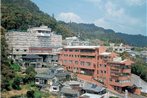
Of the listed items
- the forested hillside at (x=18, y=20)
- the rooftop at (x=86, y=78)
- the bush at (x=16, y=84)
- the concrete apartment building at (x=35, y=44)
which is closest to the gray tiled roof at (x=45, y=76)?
the bush at (x=16, y=84)

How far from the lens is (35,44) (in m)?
31.8

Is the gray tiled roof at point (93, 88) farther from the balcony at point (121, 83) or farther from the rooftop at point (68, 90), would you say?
the balcony at point (121, 83)

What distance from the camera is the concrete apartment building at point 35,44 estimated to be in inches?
1171

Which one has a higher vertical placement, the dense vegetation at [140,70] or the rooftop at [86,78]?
the dense vegetation at [140,70]

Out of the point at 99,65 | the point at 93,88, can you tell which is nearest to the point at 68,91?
the point at 93,88

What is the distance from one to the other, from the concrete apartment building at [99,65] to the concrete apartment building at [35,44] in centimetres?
208

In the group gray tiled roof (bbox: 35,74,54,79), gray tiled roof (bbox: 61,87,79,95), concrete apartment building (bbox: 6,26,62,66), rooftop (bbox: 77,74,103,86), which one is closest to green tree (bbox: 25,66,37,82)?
gray tiled roof (bbox: 35,74,54,79)

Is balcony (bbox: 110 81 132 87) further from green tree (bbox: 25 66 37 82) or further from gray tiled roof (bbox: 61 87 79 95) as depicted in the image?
green tree (bbox: 25 66 37 82)

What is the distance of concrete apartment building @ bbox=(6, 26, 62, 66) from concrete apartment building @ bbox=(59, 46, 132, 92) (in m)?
2.08

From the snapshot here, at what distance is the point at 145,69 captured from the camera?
28.4 metres

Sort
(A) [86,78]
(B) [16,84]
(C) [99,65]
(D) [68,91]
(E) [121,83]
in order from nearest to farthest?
(B) [16,84] → (D) [68,91] → (E) [121,83] → (C) [99,65] → (A) [86,78]

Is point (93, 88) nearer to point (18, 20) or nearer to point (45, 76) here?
point (45, 76)

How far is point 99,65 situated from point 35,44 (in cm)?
861

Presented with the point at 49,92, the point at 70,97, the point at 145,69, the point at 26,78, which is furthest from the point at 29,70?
the point at 145,69
